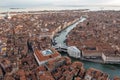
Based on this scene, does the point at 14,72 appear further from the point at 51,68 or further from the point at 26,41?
the point at 26,41

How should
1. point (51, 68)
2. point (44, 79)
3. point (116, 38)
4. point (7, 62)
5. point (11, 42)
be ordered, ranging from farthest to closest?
point (116, 38)
point (11, 42)
point (7, 62)
point (51, 68)
point (44, 79)

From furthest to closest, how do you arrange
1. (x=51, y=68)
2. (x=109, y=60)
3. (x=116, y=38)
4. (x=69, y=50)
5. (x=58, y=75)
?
(x=116, y=38)
(x=69, y=50)
(x=109, y=60)
(x=51, y=68)
(x=58, y=75)

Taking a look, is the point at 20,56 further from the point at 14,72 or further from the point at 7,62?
the point at 14,72

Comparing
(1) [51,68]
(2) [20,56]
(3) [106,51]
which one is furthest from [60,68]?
(3) [106,51]

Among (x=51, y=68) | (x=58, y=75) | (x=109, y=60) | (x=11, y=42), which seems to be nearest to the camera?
(x=58, y=75)

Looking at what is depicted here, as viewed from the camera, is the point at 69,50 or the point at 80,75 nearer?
the point at 80,75

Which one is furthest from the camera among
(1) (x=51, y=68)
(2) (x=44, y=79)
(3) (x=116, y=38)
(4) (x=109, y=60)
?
(3) (x=116, y=38)

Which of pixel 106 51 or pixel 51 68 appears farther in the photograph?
pixel 106 51

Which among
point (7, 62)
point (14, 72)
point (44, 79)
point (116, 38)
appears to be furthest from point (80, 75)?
point (116, 38)
